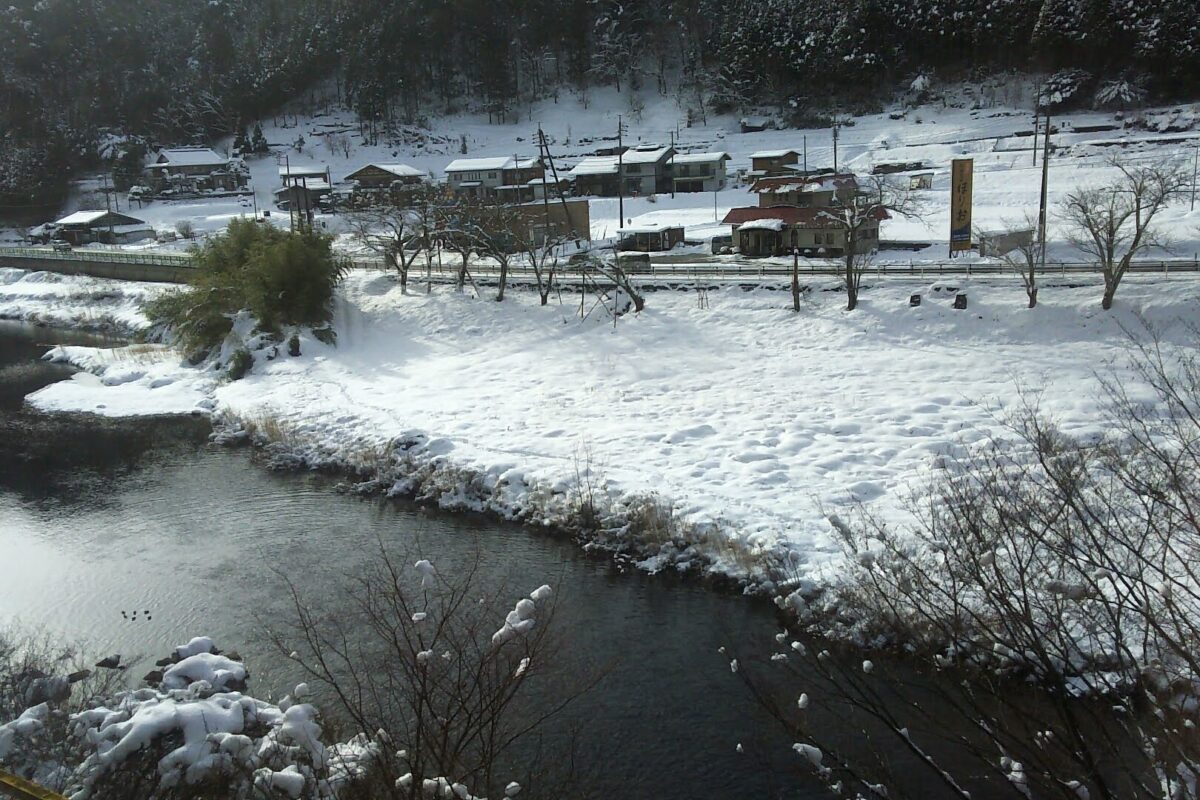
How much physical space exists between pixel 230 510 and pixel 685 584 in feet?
26.5

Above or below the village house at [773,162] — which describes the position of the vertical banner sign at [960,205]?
below

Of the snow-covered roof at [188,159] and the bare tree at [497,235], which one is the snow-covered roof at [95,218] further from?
the bare tree at [497,235]

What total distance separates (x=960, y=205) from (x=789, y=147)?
96.7 feet

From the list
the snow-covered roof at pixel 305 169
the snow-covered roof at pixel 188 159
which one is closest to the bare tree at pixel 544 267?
the snow-covered roof at pixel 305 169

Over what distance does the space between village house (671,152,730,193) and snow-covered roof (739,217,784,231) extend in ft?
62.6

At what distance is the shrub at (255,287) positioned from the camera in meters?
25.9

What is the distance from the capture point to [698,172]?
48625 mm

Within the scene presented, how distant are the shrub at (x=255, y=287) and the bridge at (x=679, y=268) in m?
3.92

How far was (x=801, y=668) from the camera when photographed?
9453 mm

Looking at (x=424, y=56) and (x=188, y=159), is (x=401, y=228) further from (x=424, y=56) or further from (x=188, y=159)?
(x=424, y=56)

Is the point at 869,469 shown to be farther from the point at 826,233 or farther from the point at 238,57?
the point at 238,57

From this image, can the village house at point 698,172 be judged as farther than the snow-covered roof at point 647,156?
No

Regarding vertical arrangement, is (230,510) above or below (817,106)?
below

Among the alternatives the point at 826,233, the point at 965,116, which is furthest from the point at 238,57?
the point at 826,233
